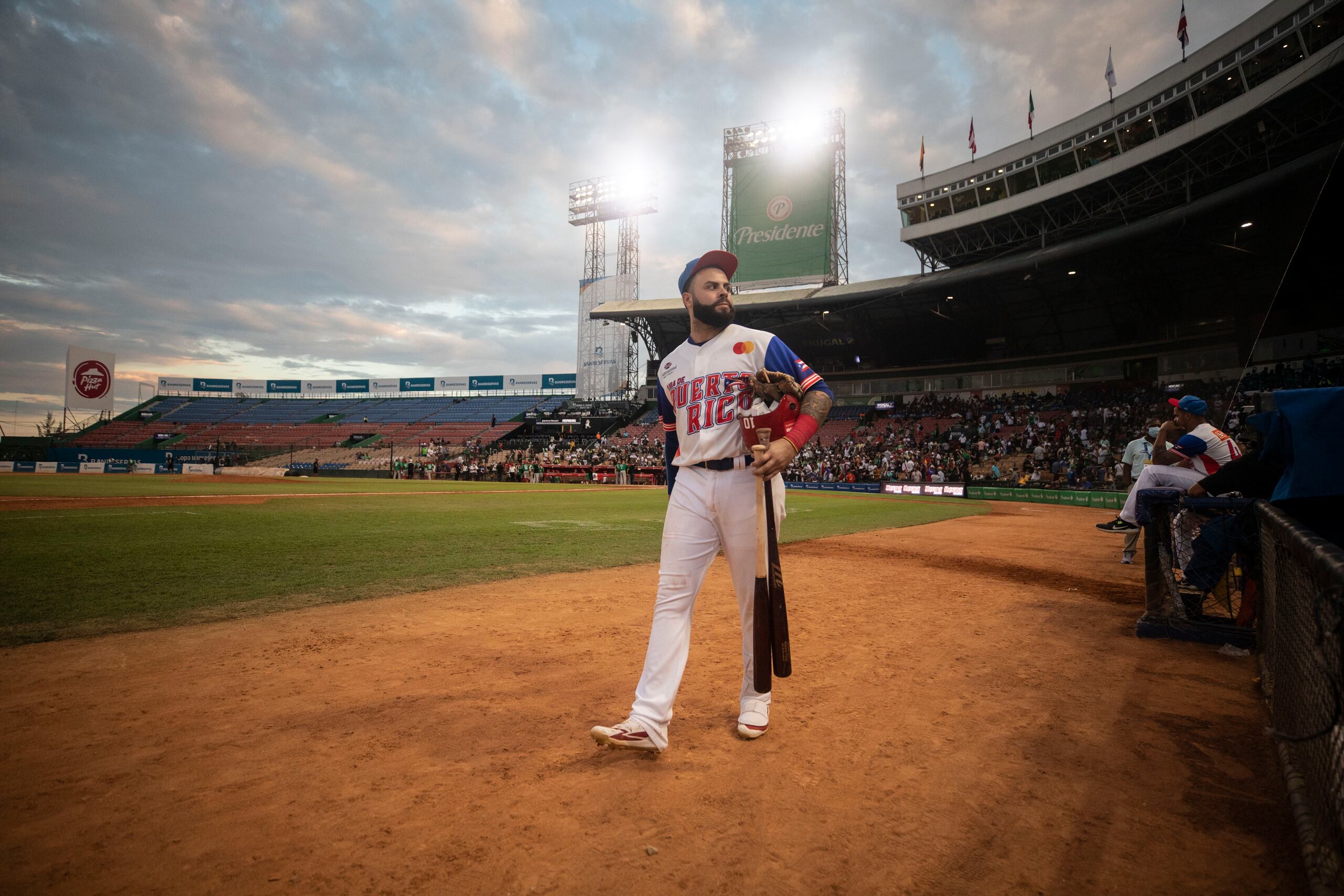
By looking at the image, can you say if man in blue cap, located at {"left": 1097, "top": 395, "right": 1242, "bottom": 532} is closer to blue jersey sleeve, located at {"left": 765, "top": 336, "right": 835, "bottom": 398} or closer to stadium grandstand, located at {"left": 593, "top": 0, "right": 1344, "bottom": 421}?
stadium grandstand, located at {"left": 593, "top": 0, "right": 1344, "bottom": 421}

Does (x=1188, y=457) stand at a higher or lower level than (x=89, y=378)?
lower

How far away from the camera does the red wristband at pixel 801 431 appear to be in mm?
3084

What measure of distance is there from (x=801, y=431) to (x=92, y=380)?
172ft

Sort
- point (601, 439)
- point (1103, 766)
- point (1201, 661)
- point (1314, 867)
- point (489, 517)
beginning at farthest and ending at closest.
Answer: point (601, 439) → point (489, 517) → point (1201, 661) → point (1103, 766) → point (1314, 867)

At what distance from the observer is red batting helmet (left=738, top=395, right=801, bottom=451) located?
10.1 feet

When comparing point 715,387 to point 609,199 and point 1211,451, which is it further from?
point 609,199

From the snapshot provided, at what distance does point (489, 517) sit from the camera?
14.0 metres

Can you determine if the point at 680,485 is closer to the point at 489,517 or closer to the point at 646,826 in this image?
the point at 646,826

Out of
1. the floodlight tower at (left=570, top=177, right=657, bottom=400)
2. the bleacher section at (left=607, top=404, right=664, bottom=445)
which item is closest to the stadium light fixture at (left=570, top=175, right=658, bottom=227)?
the floodlight tower at (left=570, top=177, right=657, bottom=400)

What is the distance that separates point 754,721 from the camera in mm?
3045

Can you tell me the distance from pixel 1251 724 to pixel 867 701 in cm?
192

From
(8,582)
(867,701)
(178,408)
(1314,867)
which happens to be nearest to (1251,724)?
(1314,867)

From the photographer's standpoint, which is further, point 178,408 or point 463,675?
point 178,408

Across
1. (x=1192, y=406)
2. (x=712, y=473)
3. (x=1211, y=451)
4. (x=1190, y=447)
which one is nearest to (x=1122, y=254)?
→ (x=1192, y=406)
